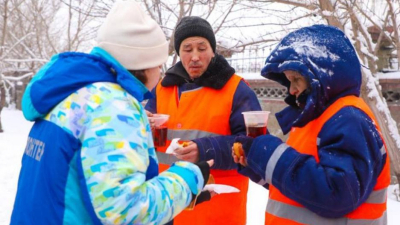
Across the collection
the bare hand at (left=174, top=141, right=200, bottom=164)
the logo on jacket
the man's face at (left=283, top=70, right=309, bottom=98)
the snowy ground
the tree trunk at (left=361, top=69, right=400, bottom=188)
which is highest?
the man's face at (left=283, top=70, right=309, bottom=98)

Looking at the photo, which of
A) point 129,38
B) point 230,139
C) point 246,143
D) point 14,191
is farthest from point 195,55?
point 14,191

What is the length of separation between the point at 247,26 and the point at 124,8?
21.8 ft

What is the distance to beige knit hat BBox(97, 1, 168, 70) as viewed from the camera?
5.09 feet

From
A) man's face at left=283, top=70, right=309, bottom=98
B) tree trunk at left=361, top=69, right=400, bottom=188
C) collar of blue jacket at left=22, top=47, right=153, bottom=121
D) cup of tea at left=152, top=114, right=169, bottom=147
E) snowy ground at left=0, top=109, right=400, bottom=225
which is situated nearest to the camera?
collar of blue jacket at left=22, top=47, right=153, bottom=121

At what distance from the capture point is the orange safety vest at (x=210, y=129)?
2582 millimetres

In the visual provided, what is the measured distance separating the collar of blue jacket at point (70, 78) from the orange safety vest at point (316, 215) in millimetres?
816

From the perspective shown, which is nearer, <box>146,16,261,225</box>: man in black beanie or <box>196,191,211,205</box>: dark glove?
<box>196,191,211,205</box>: dark glove

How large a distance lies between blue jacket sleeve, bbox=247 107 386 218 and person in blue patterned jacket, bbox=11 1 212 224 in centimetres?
45

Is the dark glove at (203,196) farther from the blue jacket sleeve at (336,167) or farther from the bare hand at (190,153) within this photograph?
the bare hand at (190,153)

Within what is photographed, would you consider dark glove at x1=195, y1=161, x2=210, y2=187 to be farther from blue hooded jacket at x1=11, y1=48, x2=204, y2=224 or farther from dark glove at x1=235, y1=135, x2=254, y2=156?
dark glove at x1=235, y1=135, x2=254, y2=156

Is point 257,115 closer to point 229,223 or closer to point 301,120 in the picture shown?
point 301,120


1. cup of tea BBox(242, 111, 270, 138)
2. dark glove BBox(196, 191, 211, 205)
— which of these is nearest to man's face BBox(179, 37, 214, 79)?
cup of tea BBox(242, 111, 270, 138)

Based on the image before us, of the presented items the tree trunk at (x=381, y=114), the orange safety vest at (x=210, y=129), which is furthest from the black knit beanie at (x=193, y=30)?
the tree trunk at (x=381, y=114)

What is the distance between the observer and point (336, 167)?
5.39 feet
